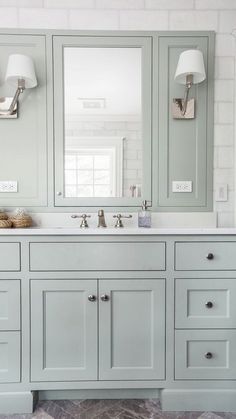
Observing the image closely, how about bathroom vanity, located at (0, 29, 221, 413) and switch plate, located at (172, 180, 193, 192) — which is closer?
bathroom vanity, located at (0, 29, 221, 413)

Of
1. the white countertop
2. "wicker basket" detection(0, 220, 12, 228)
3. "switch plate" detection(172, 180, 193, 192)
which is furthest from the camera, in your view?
"switch plate" detection(172, 180, 193, 192)

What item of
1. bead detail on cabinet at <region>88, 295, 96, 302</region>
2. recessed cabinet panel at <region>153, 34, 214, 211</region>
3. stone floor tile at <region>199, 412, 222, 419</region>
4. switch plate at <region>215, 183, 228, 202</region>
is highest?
recessed cabinet panel at <region>153, 34, 214, 211</region>

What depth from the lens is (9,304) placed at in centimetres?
147

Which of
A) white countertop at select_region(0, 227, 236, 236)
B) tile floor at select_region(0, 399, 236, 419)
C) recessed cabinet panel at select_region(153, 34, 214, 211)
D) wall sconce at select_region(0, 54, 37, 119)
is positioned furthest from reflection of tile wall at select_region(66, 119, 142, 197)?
tile floor at select_region(0, 399, 236, 419)

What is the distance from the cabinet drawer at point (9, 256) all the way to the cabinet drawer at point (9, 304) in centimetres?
7

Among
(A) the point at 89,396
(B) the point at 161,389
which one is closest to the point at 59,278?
(A) the point at 89,396

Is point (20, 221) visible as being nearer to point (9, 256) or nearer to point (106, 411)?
point (9, 256)

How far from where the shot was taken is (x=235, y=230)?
1.47 metres

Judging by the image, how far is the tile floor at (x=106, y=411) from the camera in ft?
4.92

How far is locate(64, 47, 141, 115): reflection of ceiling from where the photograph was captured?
1.83 metres

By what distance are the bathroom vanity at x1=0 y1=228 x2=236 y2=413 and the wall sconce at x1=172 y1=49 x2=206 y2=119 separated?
848 mm

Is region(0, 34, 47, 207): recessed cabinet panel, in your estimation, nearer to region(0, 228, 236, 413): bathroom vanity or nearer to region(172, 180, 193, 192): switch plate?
region(0, 228, 236, 413): bathroom vanity

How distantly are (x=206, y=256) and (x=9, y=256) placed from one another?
3.41 feet

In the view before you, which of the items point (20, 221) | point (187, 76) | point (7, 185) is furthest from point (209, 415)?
point (187, 76)
